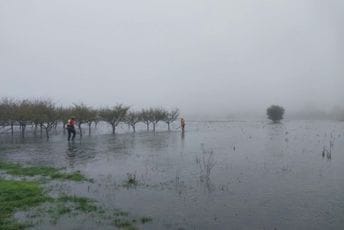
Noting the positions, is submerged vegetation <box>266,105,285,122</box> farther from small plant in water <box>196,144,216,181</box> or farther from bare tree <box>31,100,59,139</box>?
small plant in water <box>196,144,216,181</box>

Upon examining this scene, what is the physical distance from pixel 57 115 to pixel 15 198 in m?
48.6

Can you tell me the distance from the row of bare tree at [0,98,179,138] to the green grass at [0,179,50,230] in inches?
1466

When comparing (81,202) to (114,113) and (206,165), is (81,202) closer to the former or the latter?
(206,165)

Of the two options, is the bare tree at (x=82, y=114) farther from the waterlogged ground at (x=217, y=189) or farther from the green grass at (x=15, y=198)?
the green grass at (x=15, y=198)

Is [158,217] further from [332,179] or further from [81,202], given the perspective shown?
[332,179]

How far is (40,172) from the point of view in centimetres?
2164

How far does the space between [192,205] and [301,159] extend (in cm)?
1426

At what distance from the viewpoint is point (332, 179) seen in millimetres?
18828

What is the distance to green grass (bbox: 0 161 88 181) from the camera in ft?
65.3

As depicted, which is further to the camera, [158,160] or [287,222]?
[158,160]

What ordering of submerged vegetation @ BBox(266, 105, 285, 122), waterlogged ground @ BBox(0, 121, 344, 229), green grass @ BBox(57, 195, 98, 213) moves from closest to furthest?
waterlogged ground @ BBox(0, 121, 344, 229) → green grass @ BBox(57, 195, 98, 213) → submerged vegetation @ BBox(266, 105, 285, 122)

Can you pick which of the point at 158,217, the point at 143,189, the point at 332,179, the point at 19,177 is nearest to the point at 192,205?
the point at 158,217

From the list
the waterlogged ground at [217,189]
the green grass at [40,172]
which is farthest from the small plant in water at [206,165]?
the green grass at [40,172]

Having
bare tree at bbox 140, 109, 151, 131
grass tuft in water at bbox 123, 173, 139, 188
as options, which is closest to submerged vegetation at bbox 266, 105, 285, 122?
bare tree at bbox 140, 109, 151, 131
